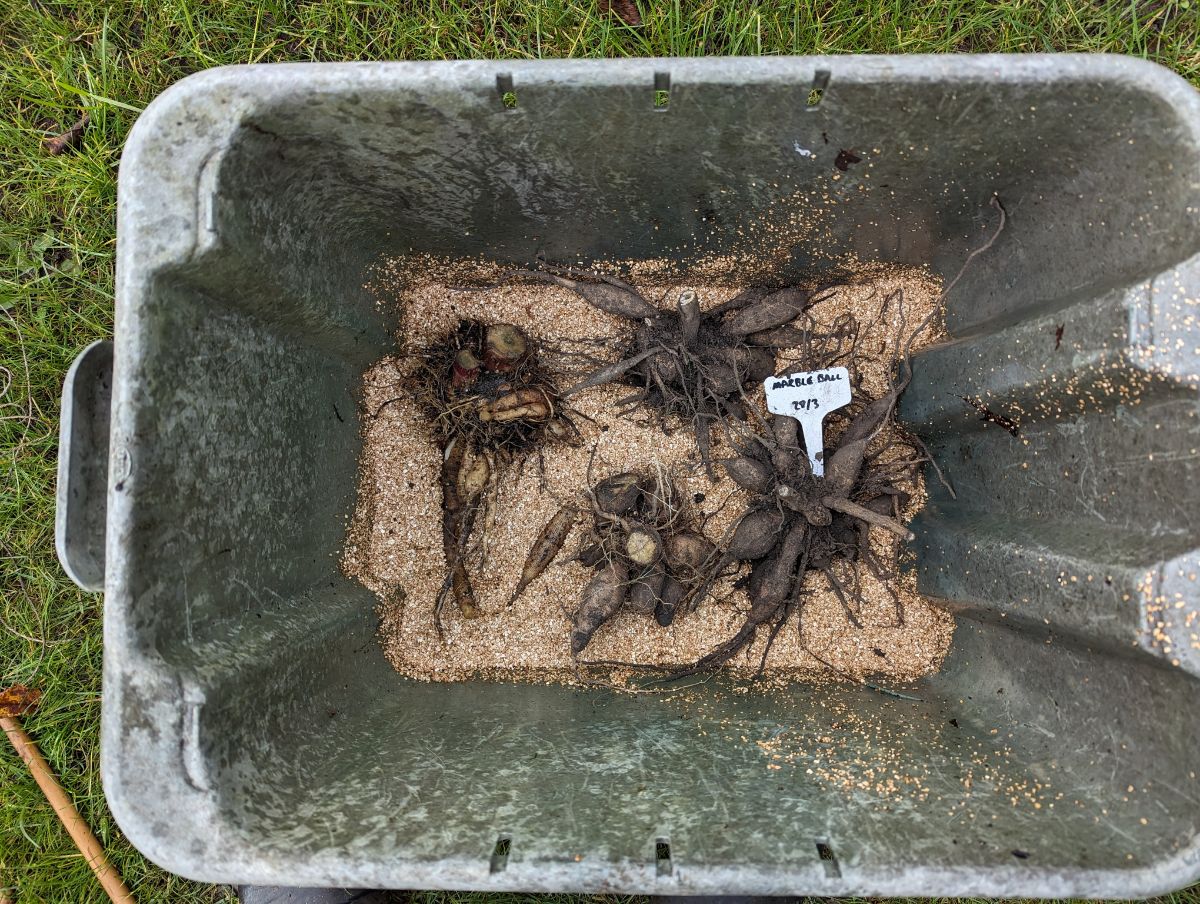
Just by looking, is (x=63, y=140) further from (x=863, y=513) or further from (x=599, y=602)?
(x=863, y=513)

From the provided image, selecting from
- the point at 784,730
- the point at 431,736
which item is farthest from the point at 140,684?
the point at 784,730

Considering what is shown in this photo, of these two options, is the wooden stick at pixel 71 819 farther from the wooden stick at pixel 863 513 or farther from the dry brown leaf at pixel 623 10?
the dry brown leaf at pixel 623 10

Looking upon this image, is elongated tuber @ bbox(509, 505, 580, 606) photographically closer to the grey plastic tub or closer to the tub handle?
the grey plastic tub

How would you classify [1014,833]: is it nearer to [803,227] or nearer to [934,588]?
[934,588]

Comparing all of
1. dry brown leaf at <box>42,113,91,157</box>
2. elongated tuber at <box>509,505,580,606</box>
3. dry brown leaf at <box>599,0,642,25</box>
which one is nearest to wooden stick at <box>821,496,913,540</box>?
elongated tuber at <box>509,505,580,606</box>

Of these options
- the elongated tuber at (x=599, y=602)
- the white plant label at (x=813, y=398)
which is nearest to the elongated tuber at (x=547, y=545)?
the elongated tuber at (x=599, y=602)
